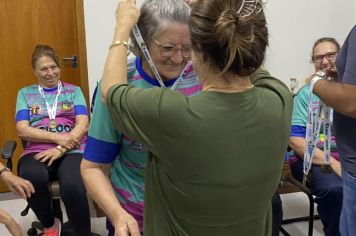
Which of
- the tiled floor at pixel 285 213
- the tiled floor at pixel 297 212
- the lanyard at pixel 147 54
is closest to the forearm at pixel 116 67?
the lanyard at pixel 147 54

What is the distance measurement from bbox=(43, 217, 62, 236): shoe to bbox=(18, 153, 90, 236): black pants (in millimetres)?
29

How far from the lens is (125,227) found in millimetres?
976

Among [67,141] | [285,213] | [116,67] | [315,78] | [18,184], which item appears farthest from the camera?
[285,213]

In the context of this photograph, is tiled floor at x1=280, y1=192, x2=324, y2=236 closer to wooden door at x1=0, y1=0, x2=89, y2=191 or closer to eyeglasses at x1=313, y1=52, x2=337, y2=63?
eyeglasses at x1=313, y1=52, x2=337, y2=63

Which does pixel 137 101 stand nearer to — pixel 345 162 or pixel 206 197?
pixel 206 197

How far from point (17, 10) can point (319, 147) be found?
2.45 meters

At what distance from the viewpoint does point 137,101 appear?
2.82ft

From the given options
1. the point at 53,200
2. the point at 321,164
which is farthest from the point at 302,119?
the point at 53,200

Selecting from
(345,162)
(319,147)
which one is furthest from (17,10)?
(345,162)

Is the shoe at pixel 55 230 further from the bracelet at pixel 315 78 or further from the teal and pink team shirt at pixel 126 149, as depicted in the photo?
the bracelet at pixel 315 78

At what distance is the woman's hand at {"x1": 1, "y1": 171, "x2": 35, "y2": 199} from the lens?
238 cm

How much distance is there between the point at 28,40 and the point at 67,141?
1.10 metres

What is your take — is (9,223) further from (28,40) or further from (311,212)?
(28,40)

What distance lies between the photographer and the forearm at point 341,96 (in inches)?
55.2
